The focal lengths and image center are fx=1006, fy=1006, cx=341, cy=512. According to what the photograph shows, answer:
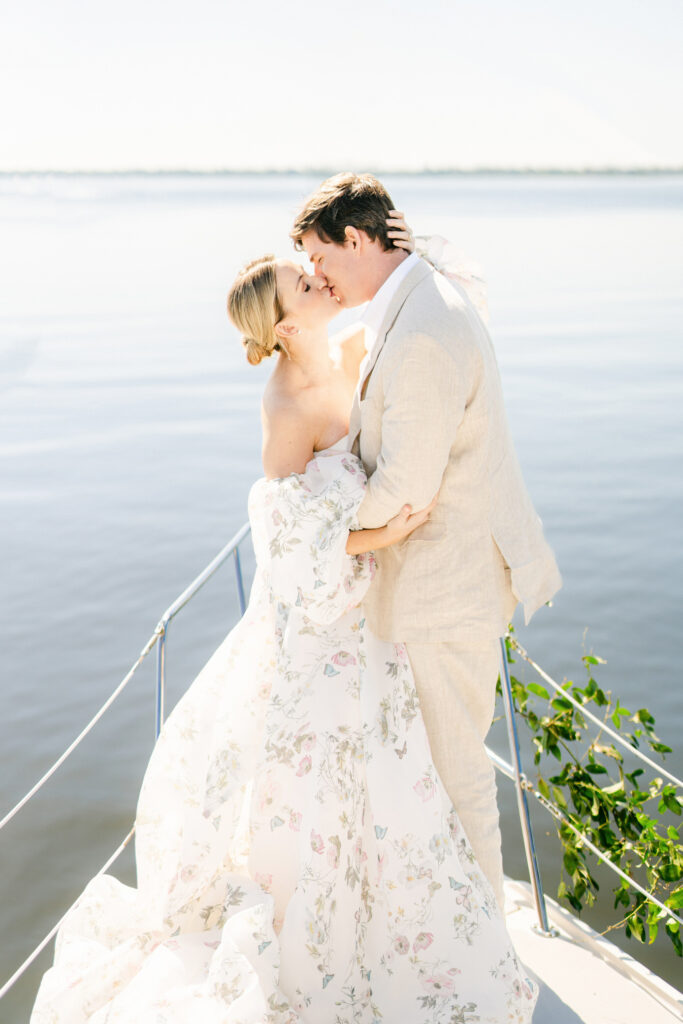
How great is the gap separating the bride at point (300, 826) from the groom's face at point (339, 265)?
0.35 feet

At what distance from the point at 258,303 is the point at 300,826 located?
4.14ft

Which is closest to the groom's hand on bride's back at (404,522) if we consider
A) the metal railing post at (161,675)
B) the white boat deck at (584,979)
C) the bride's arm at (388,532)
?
the bride's arm at (388,532)

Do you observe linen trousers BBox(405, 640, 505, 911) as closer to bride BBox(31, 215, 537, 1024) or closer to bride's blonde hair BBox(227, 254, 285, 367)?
bride BBox(31, 215, 537, 1024)

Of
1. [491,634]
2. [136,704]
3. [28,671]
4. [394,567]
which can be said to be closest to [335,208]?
[394,567]

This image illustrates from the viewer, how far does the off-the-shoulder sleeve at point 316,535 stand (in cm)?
225

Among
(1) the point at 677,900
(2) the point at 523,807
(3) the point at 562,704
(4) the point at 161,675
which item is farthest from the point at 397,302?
(1) the point at 677,900

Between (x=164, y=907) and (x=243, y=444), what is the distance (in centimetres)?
781

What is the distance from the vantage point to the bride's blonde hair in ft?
8.18

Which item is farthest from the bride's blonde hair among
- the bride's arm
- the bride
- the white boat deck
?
the white boat deck

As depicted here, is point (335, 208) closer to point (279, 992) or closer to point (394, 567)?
point (394, 567)

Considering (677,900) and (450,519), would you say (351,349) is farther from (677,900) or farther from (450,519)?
(677,900)

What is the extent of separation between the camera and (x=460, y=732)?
7.62 feet

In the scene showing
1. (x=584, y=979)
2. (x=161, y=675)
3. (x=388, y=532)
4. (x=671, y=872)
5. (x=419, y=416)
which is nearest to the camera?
(x=419, y=416)

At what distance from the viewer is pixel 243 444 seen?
32.8ft
